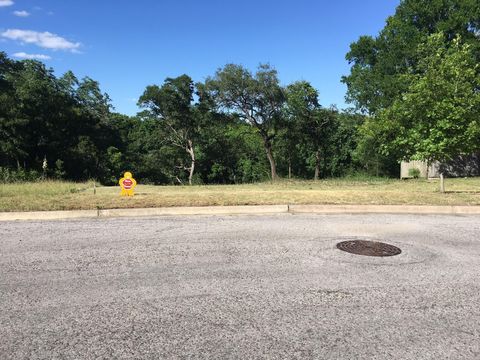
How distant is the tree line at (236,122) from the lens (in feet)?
111

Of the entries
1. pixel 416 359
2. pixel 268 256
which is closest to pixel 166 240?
pixel 268 256

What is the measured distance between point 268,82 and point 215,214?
2587 centimetres

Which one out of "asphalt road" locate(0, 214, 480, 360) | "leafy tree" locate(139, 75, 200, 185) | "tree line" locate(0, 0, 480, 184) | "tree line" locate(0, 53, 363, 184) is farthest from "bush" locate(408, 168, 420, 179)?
"asphalt road" locate(0, 214, 480, 360)

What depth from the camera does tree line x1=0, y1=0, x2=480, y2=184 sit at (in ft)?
111

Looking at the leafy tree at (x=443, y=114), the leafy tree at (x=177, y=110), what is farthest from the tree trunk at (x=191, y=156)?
the leafy tree at (x=443, y=114)

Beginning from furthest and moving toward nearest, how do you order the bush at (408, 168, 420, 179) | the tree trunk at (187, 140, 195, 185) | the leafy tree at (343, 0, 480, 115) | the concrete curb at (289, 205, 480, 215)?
the tree trunk at (187, 140, 195, 185) → the leafy tree at (343, 0, 480, 115) → the bush at (408, 168, 420, 179) → the concrete curb at (289, 205, 480, 215)

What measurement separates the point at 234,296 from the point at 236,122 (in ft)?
116

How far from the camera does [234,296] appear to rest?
4289 mm

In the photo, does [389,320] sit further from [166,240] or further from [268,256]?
[166,240]

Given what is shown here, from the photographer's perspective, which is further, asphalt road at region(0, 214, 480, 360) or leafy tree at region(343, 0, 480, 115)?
leafy tree at region(343, 0, 480, 115)

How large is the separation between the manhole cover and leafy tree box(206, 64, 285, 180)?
91.2 feet

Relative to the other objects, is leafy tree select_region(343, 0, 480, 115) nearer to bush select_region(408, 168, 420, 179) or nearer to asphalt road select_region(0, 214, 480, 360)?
→ bush select_region(408, 168, 420, 179)

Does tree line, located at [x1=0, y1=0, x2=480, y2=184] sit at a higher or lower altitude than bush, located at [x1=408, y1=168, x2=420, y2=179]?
higher

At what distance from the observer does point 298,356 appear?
3.09 meters
